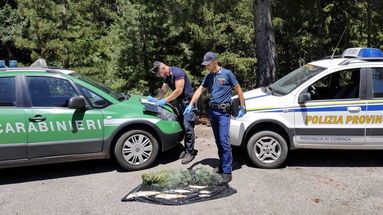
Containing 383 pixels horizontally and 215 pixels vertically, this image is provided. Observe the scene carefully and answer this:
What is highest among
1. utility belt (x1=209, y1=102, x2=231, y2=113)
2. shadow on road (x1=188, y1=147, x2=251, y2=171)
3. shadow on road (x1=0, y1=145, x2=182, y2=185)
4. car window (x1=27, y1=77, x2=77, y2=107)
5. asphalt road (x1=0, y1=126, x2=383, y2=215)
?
car window (x1=27, y1=77, x2=77, y2=107)

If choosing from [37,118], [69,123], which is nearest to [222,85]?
[69,123]

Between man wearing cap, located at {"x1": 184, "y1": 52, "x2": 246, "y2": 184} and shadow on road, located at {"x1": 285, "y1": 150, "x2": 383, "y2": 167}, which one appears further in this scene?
shadow on road, located at {"x1": 285, "y1": 150, "x2": 383, "y2": 167}

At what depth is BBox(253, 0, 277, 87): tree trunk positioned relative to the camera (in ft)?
29.5

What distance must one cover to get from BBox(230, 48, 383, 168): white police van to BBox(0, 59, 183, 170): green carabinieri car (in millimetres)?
1427

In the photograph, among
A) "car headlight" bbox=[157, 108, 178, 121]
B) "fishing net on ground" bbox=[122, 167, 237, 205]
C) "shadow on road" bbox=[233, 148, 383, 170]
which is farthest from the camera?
"shadow on road" bbox=[233, 148, 383, 170]

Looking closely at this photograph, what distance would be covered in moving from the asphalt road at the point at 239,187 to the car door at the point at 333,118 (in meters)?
0.51

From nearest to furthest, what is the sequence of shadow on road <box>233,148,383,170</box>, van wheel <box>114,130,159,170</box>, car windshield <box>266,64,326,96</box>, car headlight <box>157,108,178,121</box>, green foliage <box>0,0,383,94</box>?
van wheel <box>114,130,159,170</box> → car windshield <box>266,64,326,96</box> → car headlight <box>157,108,178,121</box> → shadow on road <box>233,148,383,170</box> → green foliage <box>0,0,383,94</box>

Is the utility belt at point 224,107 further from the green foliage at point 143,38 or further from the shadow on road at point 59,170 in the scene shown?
the green foliage at point 143,38

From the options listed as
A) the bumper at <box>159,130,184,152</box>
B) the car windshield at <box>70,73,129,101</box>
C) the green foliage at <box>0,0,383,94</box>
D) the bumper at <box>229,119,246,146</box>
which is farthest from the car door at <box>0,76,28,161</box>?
the green foliage at <box>0,0,383,94</box>

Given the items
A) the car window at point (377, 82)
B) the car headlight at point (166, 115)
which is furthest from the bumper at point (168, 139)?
the car window at point (377, 82)

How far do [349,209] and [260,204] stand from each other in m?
1.06

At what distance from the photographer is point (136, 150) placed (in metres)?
5.38

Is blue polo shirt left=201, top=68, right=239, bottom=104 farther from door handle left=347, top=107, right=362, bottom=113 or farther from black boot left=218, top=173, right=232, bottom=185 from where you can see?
door handle left=347, top=107, right=362, bottom=113

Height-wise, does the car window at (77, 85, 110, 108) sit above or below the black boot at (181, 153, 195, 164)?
above
